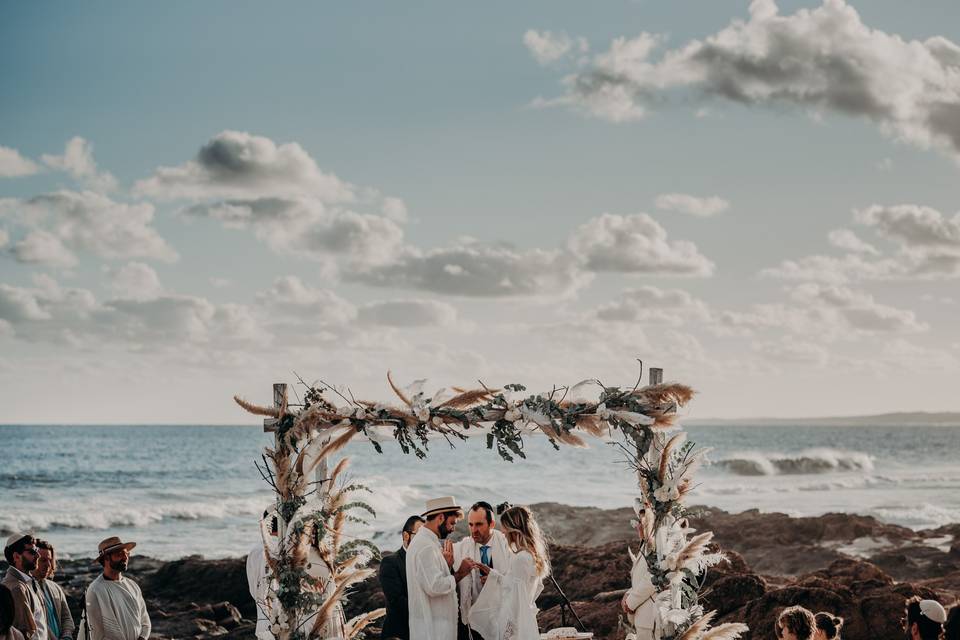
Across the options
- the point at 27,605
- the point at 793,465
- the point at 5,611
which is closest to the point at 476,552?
the point at 27,605

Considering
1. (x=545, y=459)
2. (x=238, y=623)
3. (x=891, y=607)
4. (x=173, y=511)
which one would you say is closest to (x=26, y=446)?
(x=545, y=459)

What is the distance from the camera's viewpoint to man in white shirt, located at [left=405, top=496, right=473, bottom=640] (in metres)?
8.26

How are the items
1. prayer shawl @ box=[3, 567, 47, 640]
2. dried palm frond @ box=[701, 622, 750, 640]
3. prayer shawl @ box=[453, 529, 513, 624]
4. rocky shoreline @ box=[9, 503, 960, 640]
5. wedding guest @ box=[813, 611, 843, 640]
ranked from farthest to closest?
rocky shoreline @ box=[9, 503, 960, 640] < prayer shawl @ box=[453, 529, 513, 624] < dried palm frond @ box=[701, 622, 750, 640] < prayer shawl @ box=[3, 567, 47, 640] < wedding guest @ box=[813, 611, 843, 640]

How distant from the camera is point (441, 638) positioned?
331 inches

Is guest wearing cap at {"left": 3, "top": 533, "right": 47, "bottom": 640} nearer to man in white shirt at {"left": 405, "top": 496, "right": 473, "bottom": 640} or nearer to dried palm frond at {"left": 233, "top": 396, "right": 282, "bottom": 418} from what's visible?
dried palm frond at {"left": 233, "top": 396, "right": 282, "bottom": 418}

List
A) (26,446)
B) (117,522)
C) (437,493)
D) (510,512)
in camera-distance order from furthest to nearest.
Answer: (26,446)
(437,493)
(117,522)
(510,512)

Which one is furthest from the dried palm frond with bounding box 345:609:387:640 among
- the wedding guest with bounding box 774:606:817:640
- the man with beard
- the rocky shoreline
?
the wedding guest with bounding box 774:606:817:640

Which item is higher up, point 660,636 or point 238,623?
point 660,636

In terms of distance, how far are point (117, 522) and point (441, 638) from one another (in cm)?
2912

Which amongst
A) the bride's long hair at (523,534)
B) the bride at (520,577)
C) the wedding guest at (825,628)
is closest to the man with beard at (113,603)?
the bride at (520,577)

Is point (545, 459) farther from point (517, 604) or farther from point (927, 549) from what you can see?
point (517, 604)

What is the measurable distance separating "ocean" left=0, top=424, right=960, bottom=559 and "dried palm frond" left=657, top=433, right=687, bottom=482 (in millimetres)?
8524

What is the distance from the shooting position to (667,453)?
27.2ft

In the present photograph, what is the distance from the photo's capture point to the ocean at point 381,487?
106ft
